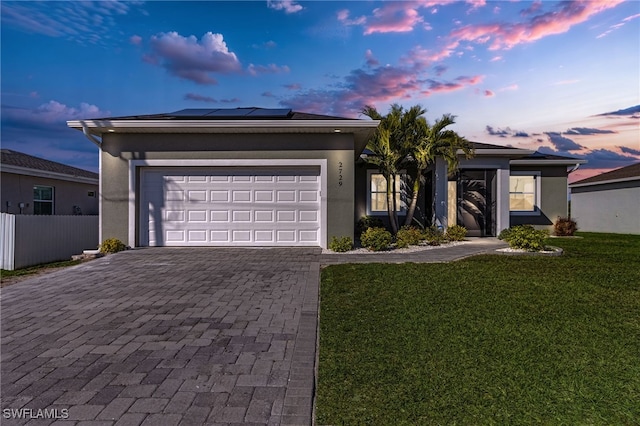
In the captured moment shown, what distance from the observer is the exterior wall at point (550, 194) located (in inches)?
595

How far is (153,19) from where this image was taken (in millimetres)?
12227

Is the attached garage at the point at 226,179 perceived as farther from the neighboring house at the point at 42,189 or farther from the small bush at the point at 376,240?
the neighboring house at the point at 42,189

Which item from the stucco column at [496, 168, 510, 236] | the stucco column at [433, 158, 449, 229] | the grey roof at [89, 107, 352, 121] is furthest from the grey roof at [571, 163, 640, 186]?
the grey roof at [89, 107, 352, 121]

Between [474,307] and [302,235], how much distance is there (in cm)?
Answer: 649

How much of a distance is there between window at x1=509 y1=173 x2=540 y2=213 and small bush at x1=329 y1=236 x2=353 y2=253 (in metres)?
9.42

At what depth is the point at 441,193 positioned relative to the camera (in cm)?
1283

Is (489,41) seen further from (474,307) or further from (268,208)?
(474,307)

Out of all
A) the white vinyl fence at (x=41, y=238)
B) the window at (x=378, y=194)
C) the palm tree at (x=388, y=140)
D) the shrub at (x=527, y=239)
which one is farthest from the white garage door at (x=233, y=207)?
the shrub at (x=527, y=239)

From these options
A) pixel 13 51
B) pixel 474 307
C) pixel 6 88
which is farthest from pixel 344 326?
pixel 6 88

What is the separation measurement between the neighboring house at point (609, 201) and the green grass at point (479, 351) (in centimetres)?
1613

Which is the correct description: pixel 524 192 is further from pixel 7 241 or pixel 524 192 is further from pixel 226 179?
pixel 7 241

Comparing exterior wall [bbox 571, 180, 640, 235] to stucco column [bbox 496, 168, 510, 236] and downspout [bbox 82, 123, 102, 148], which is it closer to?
stucco column [bbox 496, 168, 510, 236]

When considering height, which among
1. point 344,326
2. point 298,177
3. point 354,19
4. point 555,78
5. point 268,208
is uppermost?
point 354,19

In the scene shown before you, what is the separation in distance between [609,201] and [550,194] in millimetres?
7751
